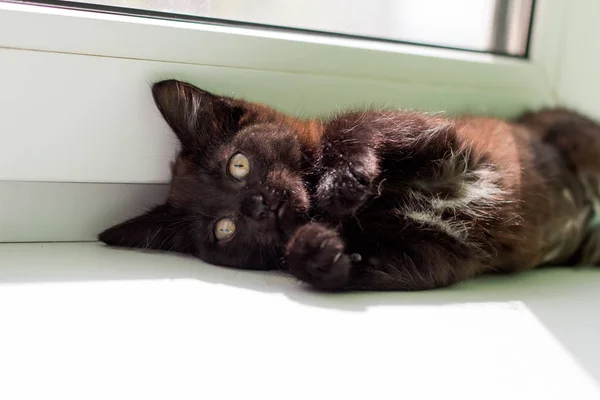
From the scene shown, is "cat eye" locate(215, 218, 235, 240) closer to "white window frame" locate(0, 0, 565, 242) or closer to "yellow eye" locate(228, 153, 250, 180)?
"yellow eye" locate(228, 153, 250, 180)

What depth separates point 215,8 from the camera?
1420 mm

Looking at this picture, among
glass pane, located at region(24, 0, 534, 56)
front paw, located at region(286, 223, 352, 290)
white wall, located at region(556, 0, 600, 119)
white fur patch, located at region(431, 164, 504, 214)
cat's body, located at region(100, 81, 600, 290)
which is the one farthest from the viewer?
white wall, located at region(556, 0, 600, 119)

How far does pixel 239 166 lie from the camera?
1.31 metres

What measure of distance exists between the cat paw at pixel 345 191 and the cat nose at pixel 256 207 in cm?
15

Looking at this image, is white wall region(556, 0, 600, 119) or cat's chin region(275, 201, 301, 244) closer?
cat's chin region(275, 201, 301, 244)

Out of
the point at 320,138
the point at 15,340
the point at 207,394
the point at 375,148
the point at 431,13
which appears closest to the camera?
the point at 207,394

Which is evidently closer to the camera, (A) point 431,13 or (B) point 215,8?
(B) point 215,8

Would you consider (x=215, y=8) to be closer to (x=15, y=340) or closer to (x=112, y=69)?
(x=112, y=69)

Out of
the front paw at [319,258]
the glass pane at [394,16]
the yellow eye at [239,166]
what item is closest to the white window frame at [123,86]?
the glass pane at [394,16]

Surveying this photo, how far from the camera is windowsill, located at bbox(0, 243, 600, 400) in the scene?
71cm

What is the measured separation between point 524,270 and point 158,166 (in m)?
0.99

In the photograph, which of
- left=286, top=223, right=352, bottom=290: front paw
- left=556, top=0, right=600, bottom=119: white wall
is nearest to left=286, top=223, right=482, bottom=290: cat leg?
left=286, top=223, right=352, bottom=290: front paw

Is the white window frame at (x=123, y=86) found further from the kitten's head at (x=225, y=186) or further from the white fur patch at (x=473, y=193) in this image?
the white fur patch at (x=473, y=193)

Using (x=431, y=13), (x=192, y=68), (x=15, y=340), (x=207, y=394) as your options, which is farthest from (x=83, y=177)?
(x=431, y=13)
